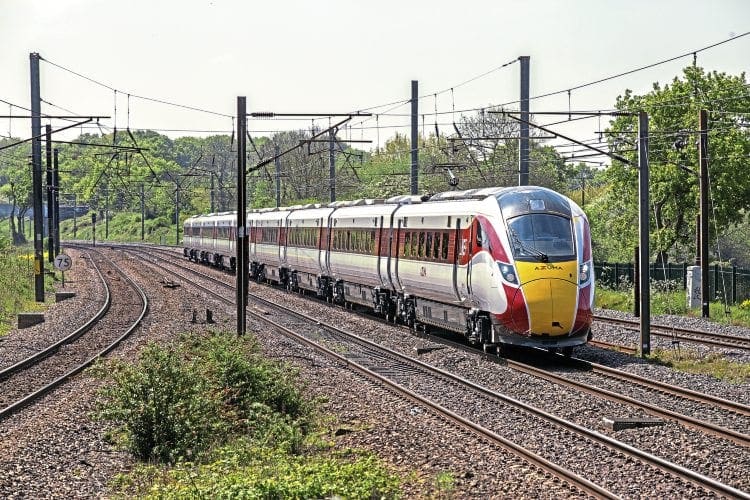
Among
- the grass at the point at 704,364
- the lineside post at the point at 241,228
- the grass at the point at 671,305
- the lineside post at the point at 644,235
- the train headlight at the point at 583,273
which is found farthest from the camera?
the grass at the point at 671,305

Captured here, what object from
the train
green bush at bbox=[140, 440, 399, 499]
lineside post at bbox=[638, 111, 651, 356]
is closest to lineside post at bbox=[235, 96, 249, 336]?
the train

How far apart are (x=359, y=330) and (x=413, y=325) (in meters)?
1.56

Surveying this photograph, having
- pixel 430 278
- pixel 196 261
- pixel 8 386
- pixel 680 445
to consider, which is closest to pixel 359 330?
pixel 430 278

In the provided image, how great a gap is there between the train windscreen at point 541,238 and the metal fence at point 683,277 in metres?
15.8

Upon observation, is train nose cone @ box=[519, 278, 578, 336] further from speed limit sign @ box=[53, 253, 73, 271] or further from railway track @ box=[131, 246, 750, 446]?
speed limit sign @ box=[53, 253, 73, 271]

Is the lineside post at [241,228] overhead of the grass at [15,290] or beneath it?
overhead

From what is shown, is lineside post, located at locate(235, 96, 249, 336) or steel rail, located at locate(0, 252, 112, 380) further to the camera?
lineside post, located at locate(235, 96, 249, 336)

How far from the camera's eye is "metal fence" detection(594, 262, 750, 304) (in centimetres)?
3703

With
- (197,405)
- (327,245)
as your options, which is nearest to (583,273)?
(197,405)

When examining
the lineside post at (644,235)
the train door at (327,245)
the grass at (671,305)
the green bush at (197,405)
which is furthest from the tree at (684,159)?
the green bush at (197,405)

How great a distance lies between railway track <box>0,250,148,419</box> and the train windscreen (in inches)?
307

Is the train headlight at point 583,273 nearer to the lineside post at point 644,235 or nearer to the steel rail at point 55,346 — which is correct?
the lineside post at point 644,235

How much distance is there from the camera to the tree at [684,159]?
4206cm

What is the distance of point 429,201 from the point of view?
1005 inches
